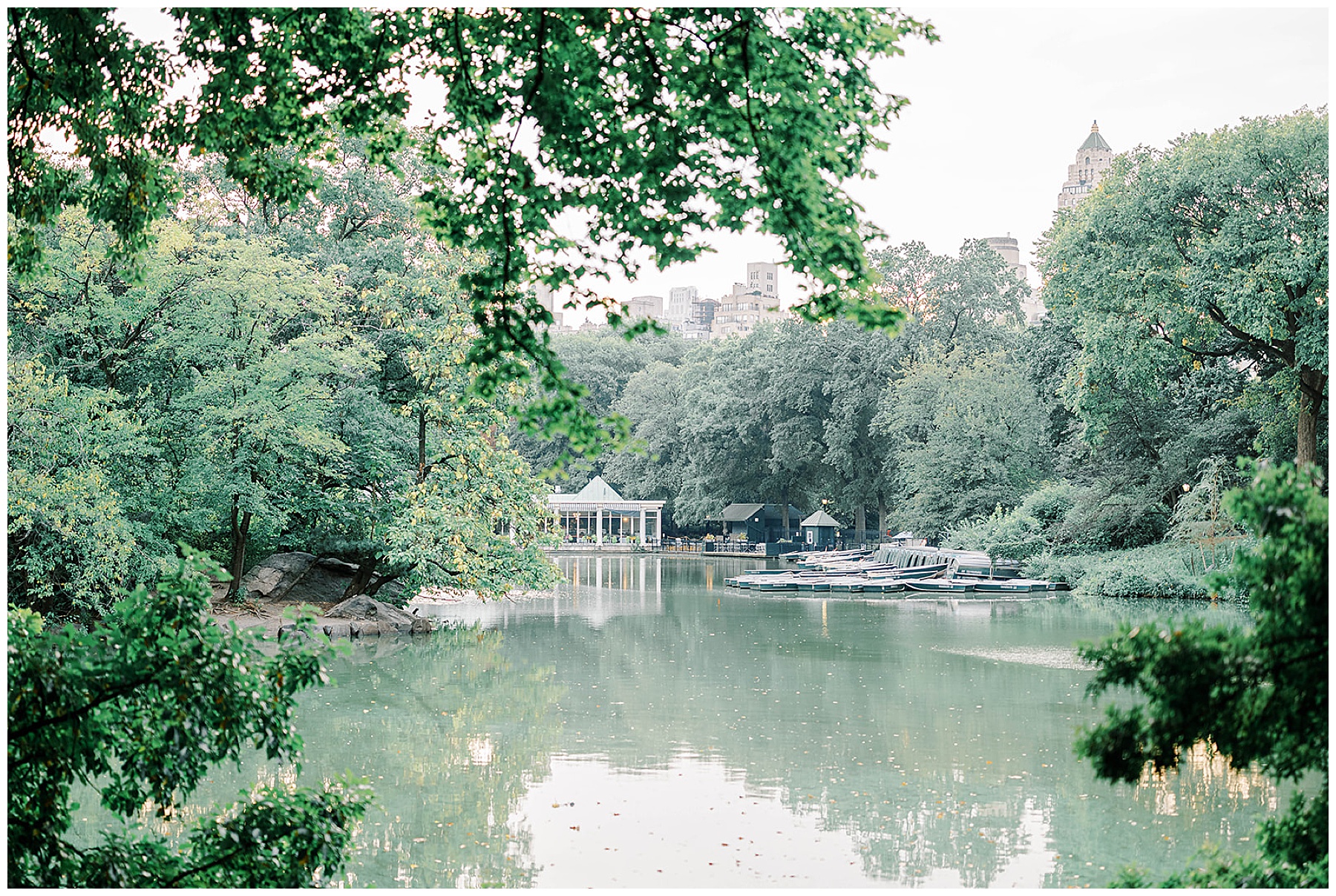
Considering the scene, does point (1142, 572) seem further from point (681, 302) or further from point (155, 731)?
point (681, 302)

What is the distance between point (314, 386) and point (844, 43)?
12.7 meters

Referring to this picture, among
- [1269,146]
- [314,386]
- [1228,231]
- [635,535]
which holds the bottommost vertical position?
[635,535]

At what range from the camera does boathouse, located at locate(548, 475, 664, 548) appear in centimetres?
4819

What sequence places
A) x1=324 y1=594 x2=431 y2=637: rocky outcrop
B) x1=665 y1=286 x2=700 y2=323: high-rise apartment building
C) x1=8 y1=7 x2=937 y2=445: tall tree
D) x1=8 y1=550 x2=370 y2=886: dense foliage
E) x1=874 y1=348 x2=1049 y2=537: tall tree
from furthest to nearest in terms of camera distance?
x1=665 y1=286 x2=700 y2=323: high-rise apartment building, x1=874 y1=348 x2=1049 y2=537: tall tree, x1=324 y1=594 x2=431 y2=637: rocky outcrop, x1=8 y1=7 x2=937 y2=445: tall tree, x1=8 y1=550 x2=370 y2=886: dense foliage

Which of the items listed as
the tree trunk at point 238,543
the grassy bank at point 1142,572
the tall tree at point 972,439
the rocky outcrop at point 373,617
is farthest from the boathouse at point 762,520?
the tree trunk at point 238,543

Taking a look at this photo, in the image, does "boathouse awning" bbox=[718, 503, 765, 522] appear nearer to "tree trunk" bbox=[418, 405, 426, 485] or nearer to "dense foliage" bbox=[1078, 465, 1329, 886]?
"tree trunk" bbox=[418, 405, 426, 485]

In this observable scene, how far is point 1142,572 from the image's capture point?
74.6 feet

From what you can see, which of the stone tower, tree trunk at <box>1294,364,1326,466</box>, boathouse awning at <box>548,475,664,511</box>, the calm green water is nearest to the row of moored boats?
tree trunk at <box>1294,364,1326,466</box>

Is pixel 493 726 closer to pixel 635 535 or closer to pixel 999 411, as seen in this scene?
pixel 999 411

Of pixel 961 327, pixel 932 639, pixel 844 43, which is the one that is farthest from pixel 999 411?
pixel 844 43

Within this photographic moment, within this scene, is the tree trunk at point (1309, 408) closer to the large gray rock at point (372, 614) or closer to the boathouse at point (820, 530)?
the large gray rock at point (372, 614)

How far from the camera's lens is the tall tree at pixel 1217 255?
1936 centimetres

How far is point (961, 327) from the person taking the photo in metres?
40.3

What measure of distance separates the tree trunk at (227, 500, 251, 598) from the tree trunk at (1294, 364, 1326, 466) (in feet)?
58.5
